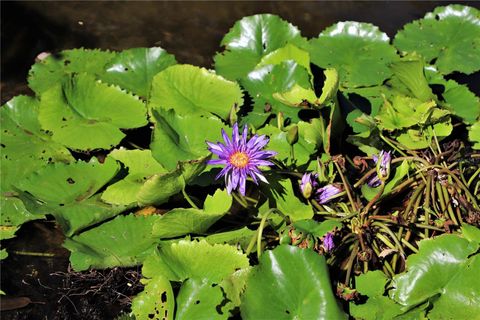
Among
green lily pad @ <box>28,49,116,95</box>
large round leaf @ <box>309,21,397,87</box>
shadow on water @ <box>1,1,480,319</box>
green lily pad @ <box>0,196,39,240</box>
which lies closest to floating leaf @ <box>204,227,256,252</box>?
green lily pad @ <box>0,196,39,240</box>

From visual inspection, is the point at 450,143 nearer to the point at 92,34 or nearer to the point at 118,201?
the point at 118,201

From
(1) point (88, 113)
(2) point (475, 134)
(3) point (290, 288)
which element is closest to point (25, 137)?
(1) point (88, 113)

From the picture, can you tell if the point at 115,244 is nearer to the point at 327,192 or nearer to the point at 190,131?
the point at 190,131

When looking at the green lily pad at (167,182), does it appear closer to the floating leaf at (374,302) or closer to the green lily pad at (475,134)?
the floating leaf at (374,302)

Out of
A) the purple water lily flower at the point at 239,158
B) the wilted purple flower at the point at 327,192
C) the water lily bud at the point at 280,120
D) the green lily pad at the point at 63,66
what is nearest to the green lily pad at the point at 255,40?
the water lily bud at the point at 280,120

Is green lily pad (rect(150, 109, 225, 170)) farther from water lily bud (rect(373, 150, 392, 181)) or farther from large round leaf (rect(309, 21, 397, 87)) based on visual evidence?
large round leaf (rect(309, 21, 397, 87))

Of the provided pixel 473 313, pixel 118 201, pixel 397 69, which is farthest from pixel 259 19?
pixel 473 313

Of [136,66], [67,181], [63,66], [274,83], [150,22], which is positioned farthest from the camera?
[150,22]
